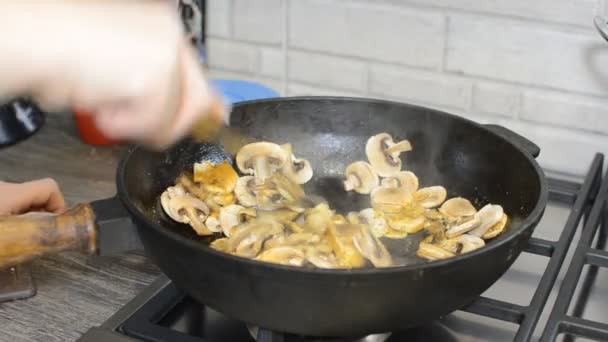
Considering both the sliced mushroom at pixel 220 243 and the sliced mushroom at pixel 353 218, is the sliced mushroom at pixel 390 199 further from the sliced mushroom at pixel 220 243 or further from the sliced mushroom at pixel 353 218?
the sliced mushroom at pixel 220 243

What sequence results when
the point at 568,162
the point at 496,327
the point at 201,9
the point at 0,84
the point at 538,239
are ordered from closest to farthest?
the point at 0,84, the point at 496,327, the point at 538,239, the point at 568,162, the point at 201,9

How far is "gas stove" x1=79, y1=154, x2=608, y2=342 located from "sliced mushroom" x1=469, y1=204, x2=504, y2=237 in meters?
0.07

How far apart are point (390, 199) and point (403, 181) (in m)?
0.05

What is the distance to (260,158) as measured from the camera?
114 centimetres

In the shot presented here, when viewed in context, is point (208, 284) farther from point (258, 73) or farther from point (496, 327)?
point (258, 73)

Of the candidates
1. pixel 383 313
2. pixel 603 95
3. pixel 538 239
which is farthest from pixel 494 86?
pixel 383 313

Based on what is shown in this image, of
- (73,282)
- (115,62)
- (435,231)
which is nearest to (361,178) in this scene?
(435,231)

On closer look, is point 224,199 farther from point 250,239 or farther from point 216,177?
point 250,239

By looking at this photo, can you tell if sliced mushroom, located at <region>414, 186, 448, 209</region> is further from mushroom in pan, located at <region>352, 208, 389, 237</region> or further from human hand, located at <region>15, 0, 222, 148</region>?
human hand, located at <region>15, 0, 222, 148</region>

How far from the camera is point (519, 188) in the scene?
3.34 ft

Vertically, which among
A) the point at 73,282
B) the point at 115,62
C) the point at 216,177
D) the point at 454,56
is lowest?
the point at 73,282

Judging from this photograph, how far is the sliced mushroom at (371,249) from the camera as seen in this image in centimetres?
92

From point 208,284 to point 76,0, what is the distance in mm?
331

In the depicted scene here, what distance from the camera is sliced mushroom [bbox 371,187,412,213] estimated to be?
42.9 inches
